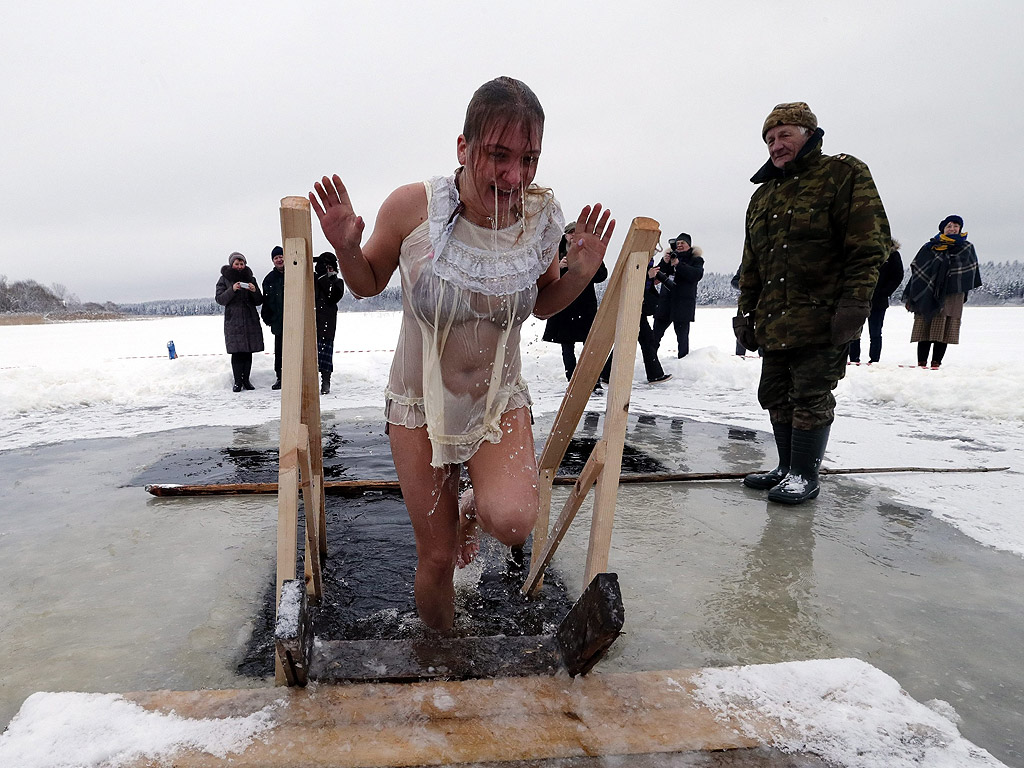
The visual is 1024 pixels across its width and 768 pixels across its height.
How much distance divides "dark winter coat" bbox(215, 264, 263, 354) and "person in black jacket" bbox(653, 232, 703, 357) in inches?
243

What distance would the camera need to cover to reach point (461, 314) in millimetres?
2195

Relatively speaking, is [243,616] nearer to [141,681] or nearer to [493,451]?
[141,681]

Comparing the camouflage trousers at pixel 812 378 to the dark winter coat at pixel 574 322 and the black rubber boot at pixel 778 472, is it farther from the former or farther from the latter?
the dark winter coat at pixel 574 322

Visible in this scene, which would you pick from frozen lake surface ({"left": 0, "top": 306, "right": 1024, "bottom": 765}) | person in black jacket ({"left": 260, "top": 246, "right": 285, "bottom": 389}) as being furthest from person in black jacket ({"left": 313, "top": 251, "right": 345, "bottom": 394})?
frozen lake surface ({"left": 0, "top": 306, "right": 1024, "bottom": 765})

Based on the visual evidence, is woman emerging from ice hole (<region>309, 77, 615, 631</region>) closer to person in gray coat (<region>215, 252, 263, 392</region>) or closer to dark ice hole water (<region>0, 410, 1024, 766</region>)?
dark ice hole water (<region>0, 410, 1024, 766</region>)

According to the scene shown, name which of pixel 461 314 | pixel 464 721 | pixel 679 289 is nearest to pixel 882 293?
pixel 679 289

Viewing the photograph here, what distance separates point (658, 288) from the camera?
993 cm

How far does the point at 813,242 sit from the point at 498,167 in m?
2.66

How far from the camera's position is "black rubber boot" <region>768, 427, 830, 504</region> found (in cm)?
397

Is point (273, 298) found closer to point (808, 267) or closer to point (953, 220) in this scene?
point (808, 267)

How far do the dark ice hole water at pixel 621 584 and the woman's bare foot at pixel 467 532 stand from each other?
16 cm

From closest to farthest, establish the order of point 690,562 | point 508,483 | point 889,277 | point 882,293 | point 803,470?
point 508,483 < point 690,562 < point 803,470 < point 889,277 < point 882,293

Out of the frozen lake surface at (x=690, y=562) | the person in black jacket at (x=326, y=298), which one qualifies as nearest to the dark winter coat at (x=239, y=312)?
the person in black jacket at (x=326, y=298)

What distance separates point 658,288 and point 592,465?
322 inches
